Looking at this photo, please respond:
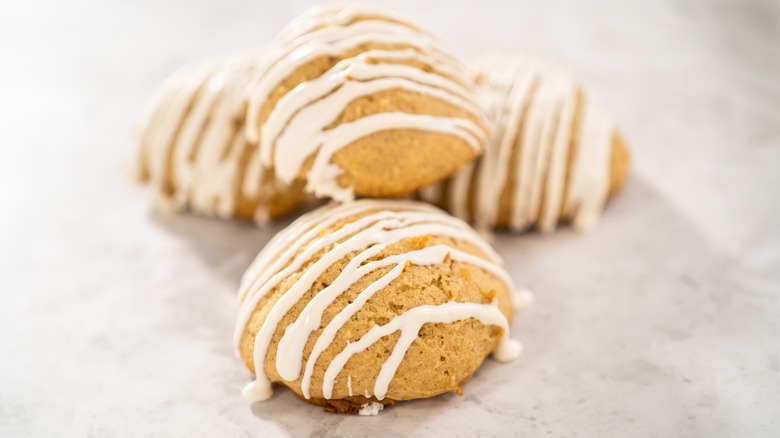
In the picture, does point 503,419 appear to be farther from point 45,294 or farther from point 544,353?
point 45,294

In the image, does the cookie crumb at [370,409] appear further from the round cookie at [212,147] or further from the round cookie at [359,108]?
the round cookie at [212,147]

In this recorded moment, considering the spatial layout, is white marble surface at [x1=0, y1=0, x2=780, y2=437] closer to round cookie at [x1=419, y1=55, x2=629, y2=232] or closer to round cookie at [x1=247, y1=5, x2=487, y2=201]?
round cookie at [x1=419, y1=55, x2=629, y2=232]

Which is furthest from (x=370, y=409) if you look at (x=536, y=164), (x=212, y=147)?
(x=212, y=147)

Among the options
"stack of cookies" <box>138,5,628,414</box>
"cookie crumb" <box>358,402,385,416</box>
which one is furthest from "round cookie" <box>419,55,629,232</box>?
"cookie crumb" <box>358,402,385,416</box>

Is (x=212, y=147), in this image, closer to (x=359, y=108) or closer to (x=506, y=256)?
(x=359, y=108)

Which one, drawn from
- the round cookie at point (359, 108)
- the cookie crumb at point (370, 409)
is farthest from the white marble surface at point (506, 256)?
the round cookie at point (359, 108)
